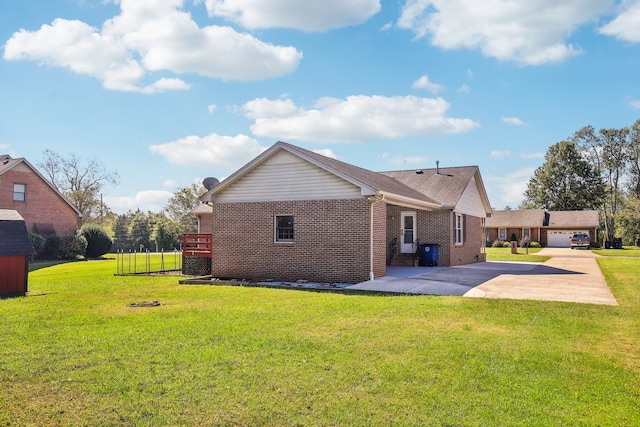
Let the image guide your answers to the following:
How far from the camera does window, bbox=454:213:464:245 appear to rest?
2186 centimetres

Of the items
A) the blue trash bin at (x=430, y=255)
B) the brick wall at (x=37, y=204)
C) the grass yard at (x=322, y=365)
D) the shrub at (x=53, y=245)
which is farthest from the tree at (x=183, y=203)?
the grass yard at (x=322, y=365)

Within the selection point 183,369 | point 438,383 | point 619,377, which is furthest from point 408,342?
point 183,369

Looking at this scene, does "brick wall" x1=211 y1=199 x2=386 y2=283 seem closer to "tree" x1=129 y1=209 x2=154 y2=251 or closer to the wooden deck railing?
the wooden deck railing

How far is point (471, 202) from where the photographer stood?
24.2 metres

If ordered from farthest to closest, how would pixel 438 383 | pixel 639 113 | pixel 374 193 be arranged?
1. pixel 639 113
2. pixel 374 193
3. pixel 438 383

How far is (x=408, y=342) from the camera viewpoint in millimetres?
6648

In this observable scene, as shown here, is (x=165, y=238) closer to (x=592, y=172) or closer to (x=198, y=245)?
(x=198, y=245)

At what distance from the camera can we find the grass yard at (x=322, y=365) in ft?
14.0

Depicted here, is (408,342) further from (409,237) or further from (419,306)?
(409,237)

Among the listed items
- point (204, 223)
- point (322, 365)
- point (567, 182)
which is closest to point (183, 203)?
point (204, 223)

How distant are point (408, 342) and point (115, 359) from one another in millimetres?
3853

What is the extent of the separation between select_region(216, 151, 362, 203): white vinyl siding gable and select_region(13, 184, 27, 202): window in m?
22.1

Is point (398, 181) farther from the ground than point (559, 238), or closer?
farther from the ground

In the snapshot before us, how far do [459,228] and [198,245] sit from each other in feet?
39.9
